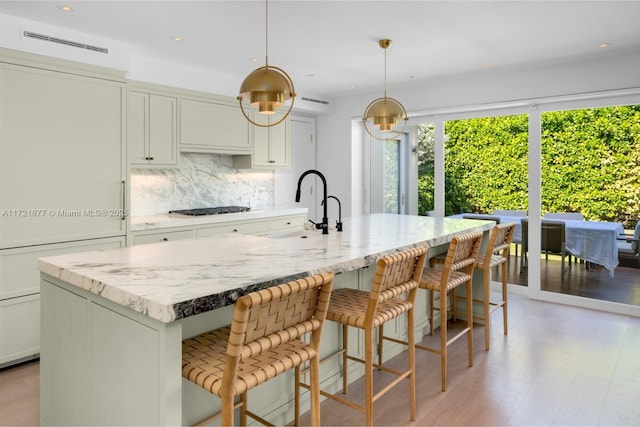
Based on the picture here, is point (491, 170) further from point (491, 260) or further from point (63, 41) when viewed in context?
point (63, 41)

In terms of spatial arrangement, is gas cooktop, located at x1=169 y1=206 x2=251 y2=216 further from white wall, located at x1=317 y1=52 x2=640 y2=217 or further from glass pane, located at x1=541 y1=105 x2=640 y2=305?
glass pane, located at x1=541 y1=105 x2=640 y2=305

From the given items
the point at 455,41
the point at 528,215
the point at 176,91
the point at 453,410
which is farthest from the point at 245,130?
the point at 453,410

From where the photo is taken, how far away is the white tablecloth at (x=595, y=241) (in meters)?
4.50

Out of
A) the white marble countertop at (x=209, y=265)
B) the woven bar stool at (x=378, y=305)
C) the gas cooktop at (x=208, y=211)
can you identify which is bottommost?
the woven bar stool at (x=378, y=305)

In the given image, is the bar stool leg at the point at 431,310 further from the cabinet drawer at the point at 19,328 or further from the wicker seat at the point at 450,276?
the cabinet drawer at the point at 19,328

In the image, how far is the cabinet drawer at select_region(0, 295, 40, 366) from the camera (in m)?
3.05

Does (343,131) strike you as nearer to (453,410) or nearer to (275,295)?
(453,410)

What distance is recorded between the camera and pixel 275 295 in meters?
1.43

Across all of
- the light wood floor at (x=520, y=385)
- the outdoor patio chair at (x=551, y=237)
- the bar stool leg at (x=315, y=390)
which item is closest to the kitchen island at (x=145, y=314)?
the bar stool leg at (x=315, y=390)

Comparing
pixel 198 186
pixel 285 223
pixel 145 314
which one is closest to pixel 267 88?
pixel 145 314

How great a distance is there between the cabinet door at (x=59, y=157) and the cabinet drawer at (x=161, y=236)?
0.80 ft

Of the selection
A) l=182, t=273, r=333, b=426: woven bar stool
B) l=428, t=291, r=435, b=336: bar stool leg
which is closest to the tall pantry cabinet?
l=182, t=273, r=333, b=426: woven bar stool

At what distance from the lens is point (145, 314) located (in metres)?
1.48

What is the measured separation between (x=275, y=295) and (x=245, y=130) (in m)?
3.91
